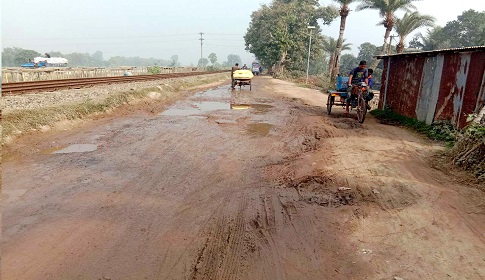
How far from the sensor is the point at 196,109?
13.7m

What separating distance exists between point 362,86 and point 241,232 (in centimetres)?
851

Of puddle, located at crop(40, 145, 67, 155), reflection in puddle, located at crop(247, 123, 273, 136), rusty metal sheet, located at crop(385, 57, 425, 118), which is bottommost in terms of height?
puddle, located at crop(40, 145, 67, 155)

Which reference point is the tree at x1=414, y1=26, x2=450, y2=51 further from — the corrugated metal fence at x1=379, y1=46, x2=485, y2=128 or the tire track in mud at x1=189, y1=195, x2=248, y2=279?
the tire track in mud at x1=189, y1=195, x2=248, y2=279

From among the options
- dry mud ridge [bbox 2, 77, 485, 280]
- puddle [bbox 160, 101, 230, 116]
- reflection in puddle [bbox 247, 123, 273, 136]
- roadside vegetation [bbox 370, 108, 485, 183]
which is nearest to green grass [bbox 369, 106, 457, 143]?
roadside vegetation [bbox 370, 108, 485, 183]

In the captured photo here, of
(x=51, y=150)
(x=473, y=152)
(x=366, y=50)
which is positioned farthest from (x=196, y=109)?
(x=366, y=50)

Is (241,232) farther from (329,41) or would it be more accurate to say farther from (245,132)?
(329,41)

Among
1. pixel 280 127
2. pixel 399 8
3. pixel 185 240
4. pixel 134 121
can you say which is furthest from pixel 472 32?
pixel 185 240

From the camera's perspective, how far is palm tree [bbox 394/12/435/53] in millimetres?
30469

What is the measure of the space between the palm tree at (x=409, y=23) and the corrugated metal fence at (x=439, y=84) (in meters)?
22.3

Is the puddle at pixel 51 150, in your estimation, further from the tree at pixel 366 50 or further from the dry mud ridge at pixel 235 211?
the tree at pixel 366 50

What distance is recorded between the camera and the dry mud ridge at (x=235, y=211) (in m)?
3.23

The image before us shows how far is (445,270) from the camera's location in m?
3.16

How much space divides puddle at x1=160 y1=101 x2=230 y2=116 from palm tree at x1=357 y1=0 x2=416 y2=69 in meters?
22.3

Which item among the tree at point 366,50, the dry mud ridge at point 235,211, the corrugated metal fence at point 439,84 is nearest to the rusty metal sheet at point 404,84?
the corrugated metal fence at point 439,84
